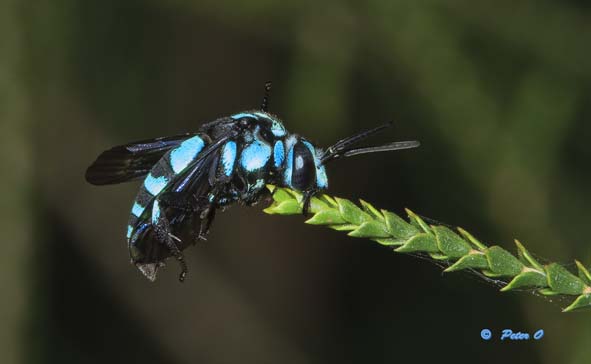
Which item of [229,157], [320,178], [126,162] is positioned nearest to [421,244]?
[320,178]

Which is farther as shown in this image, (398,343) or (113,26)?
(398,343)

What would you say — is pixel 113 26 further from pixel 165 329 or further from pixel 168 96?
pixel 165 329

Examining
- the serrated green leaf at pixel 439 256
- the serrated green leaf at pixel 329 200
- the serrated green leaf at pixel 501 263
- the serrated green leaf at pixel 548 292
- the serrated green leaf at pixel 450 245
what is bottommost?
the serrated green leaf at pixel 548 292

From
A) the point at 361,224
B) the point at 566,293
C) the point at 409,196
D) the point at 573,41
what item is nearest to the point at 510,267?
the point at 566,293

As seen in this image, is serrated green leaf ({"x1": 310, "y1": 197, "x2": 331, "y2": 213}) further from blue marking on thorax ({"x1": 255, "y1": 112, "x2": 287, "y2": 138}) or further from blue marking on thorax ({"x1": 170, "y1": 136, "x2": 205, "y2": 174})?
blue marking on thorax ({"x1": 170, "y1": 136, "x2": 205, "y2": 174})

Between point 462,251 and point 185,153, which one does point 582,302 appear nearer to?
point 462,251

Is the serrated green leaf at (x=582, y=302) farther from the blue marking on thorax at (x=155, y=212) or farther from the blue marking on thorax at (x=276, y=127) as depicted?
the blue marking on thorax at (x=155, y=212)

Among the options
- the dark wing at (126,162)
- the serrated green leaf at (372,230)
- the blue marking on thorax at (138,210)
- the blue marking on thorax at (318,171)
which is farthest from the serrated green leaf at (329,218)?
the dark wing at (126,162)
